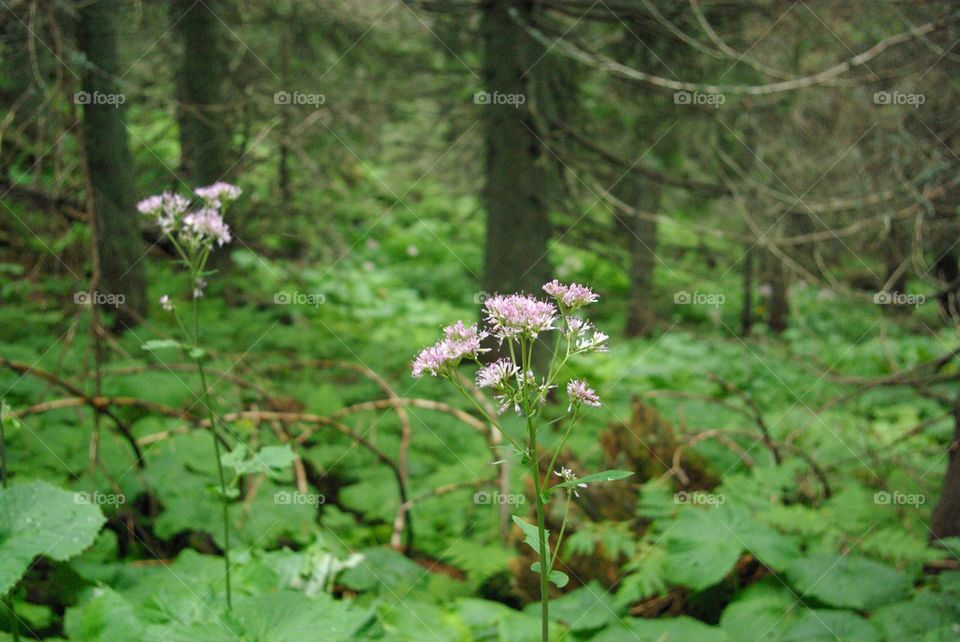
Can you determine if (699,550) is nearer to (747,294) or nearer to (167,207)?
(167,207)

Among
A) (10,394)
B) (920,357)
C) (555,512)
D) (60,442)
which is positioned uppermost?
(920,357)

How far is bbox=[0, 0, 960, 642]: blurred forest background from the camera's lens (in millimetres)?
2688

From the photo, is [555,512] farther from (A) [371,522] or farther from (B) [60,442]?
(B) [60,442]

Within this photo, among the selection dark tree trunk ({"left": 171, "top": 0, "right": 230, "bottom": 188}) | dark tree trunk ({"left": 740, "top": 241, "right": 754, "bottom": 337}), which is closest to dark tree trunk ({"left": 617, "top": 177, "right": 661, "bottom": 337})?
dark tree trunk ({"left": 740, "top": 241, "right": 754, "bottom": 337})

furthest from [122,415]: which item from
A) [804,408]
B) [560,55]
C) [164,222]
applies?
[804,408]

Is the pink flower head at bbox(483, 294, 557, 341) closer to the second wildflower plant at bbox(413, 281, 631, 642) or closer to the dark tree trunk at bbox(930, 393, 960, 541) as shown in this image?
the second wildflower plant at bbox(413, 281, 631, 642)

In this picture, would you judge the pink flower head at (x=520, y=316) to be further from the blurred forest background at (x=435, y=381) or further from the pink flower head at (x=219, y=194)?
the pink flower head at (x=219, y=194)

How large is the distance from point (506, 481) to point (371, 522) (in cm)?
92

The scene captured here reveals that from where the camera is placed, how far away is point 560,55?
581 cm

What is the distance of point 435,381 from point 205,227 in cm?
367

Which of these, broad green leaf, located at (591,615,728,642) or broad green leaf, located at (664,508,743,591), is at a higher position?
broad green leaf, located at (664,508,743,591)

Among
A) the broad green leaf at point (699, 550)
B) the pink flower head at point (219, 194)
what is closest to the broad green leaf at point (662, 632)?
the broad green leaf at point (699, 550)

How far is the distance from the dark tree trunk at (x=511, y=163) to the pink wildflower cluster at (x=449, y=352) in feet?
12.1

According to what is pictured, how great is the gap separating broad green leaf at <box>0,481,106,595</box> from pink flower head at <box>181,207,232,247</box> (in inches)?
34.9
